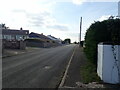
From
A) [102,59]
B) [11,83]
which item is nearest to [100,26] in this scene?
[102,59]

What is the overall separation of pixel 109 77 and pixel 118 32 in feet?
7.04

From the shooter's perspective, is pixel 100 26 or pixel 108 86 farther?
pixel 100 26

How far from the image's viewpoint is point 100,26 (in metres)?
14.7

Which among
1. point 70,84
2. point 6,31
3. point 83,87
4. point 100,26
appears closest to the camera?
point 83,87

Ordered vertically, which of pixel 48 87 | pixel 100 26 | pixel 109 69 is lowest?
pixel 48 87

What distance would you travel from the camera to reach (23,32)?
99562 millimetres

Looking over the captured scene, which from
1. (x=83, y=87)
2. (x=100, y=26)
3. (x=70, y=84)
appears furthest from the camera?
(x=100, y=26)

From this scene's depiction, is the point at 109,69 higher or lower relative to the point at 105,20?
lower

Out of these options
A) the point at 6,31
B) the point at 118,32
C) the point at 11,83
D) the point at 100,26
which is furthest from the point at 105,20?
the point at 6,31

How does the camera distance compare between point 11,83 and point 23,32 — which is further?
point 23,32

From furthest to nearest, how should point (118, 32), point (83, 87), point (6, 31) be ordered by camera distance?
point (6, 31) < point (118, 32) < point (83, 87)

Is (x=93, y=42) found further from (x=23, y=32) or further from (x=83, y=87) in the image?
(x=23, y=32)

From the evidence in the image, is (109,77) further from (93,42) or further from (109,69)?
(93,42)

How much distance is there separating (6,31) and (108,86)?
87.1 m
